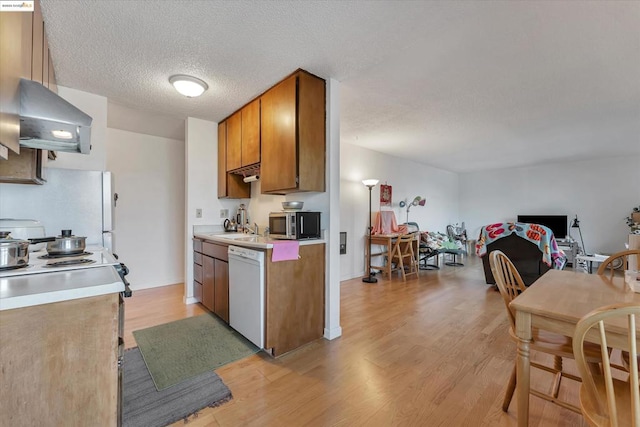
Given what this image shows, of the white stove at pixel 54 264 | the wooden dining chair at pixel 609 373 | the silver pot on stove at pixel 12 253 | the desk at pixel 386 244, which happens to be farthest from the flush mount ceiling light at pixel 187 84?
the desk at pixel 386 244

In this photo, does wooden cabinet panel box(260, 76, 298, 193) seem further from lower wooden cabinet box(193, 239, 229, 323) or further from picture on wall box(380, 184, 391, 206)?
picture on wall box(380, 184, 391, 206)

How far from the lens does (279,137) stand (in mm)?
2441

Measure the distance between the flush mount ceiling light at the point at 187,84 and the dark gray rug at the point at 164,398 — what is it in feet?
7.50

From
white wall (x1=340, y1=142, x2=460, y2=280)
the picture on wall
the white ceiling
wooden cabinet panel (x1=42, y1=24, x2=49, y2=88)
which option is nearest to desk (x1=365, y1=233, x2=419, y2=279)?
white wall (x1=340, y1=142, x2=460, y2=280)

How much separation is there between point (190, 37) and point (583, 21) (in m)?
2.54

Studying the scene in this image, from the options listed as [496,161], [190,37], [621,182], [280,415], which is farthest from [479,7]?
[621,182]

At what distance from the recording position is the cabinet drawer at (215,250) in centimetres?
253

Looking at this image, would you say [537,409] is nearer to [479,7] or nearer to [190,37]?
[479,7]

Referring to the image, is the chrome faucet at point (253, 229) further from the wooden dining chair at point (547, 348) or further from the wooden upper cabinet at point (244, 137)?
the wooden dining chair at point (547, 348)

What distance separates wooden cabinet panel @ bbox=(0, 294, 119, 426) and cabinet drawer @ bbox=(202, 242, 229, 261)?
1.51 metres

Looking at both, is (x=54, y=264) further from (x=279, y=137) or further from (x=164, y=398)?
(x=279, y=137)

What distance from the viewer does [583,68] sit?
217 cm

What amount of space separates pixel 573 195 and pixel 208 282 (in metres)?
A: 7.72

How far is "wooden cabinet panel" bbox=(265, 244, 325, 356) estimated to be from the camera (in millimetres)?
2043
